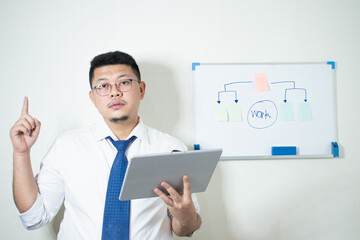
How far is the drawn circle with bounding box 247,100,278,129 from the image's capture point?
5.61 feet

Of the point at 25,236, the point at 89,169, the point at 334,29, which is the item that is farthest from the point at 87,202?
the point at 334,29

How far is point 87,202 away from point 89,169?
0.51 feet

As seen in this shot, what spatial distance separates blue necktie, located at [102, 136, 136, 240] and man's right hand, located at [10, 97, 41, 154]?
0.40 m

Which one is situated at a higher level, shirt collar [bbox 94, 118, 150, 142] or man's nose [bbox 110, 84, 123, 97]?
man's nose [bbox 110, 84, 123, 97]

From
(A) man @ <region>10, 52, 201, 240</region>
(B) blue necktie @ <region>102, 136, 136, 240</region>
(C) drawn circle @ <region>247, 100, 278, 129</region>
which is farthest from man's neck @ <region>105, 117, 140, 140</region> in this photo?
(C) drawn circle @ <region>247, 100, 278, 129</region>

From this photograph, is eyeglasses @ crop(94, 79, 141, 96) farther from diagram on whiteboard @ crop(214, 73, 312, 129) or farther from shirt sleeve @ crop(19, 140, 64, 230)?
diagram on whiteboard @ crop(214, 73, 312, 129)

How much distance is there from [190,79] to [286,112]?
0.66 m

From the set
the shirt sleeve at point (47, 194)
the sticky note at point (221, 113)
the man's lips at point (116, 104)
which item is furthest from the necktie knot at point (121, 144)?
the sticky note at point (221, 113)

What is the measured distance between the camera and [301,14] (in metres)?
1.77

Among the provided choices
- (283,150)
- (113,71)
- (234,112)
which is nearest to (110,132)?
(113,71)

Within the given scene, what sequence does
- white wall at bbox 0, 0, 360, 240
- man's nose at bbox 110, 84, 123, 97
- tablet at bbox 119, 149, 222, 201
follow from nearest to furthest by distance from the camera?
tablet at bbox 119, 149, 222, 201
man's nose at bbox 110, 84, 123, 97
white wall at bbox 0, 0, 360, 240

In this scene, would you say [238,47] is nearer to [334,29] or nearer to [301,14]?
[301,14]

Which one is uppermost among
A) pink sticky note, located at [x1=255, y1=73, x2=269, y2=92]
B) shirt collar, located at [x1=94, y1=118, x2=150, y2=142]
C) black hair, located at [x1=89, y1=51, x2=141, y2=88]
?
black hair, located at [x1=89, y1=51, x2=141, y2=88]

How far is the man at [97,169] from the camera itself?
1191 millimetres
